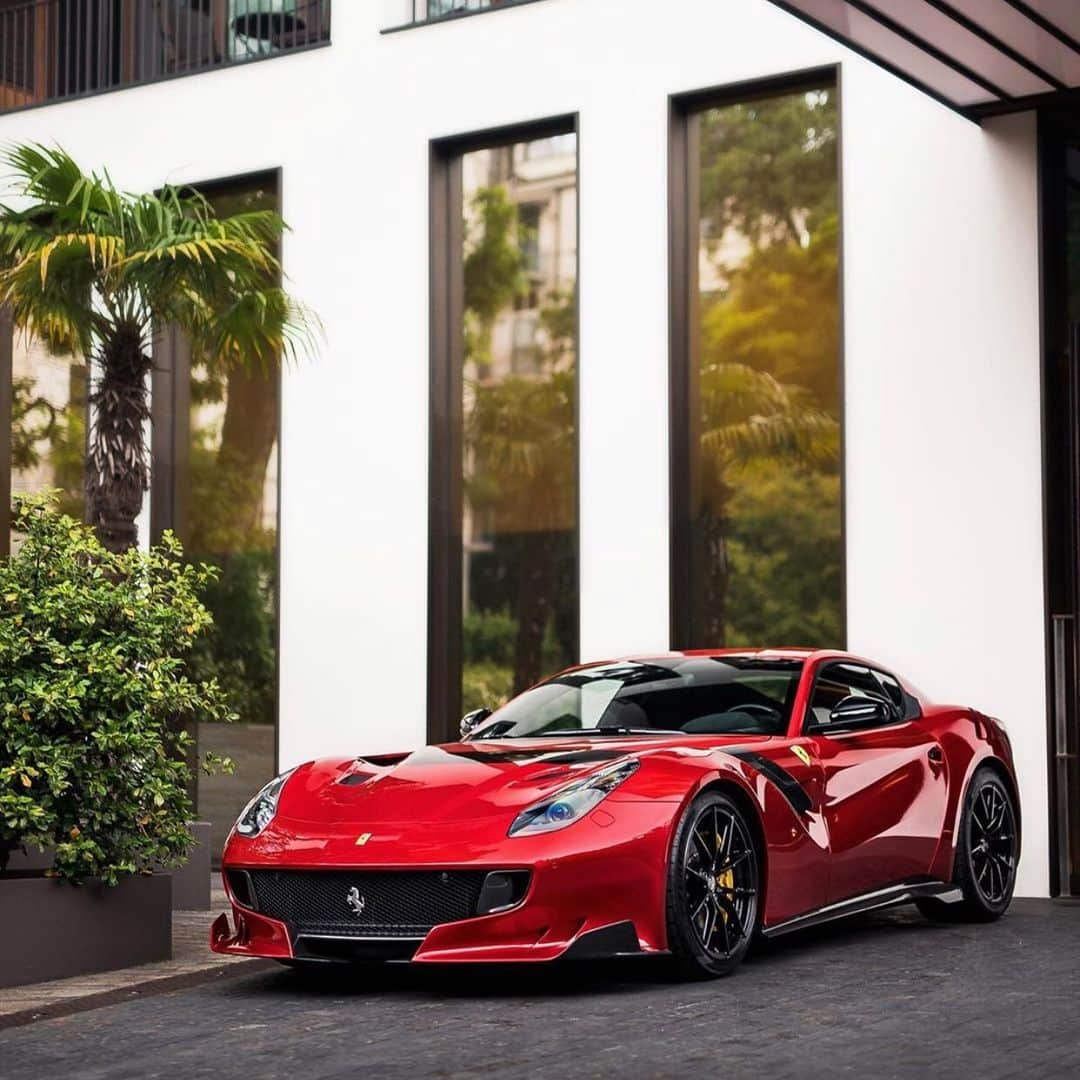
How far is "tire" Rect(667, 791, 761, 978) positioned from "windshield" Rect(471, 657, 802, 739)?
88 centimetres

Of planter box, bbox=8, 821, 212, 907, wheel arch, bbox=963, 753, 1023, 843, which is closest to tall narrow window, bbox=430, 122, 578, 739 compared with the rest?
planter box, bbox=8, 821, 212, 907

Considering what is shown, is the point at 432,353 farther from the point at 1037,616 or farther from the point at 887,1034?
the point at 887,1034

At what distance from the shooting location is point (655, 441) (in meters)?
12.0

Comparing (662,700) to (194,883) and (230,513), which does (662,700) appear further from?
(230,513)

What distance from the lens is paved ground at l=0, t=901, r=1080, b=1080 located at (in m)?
5.59

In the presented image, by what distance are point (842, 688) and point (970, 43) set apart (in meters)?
3.44

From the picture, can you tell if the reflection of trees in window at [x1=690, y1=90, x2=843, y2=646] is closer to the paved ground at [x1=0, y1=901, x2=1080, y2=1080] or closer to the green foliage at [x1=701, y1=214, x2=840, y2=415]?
the green foliage at [x1=701, y1=214, x2=840, y2=415]

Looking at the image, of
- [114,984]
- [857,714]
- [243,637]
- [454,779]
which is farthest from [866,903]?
[243,637]

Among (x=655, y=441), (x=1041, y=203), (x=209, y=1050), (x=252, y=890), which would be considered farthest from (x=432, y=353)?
(x=209, y=1050)

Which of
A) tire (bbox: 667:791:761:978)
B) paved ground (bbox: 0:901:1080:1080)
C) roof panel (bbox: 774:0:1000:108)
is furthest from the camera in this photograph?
roof panel (bbox: 774:0:1000:108)

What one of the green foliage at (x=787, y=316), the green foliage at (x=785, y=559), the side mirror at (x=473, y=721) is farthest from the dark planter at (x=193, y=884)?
the green foliage at (x=787, y=316)

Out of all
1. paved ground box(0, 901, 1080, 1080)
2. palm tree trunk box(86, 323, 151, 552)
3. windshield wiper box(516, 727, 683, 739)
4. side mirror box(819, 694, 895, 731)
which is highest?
palm tree trunk box(86, 323, 151, 552)

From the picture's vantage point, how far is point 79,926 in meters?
7.87

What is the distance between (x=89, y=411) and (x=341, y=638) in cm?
311
